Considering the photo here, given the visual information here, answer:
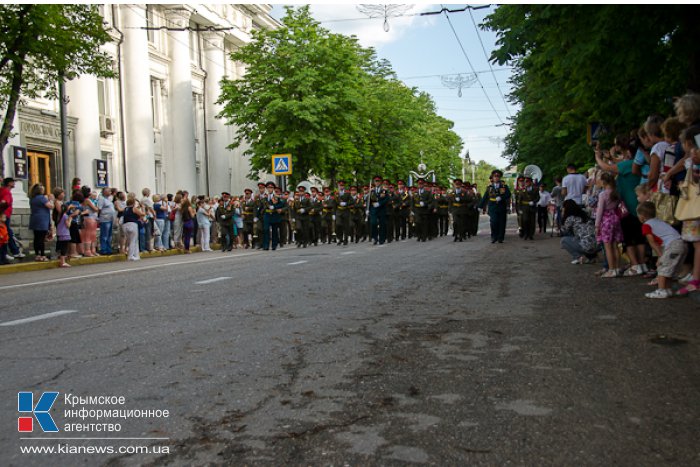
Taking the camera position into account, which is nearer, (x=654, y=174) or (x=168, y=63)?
(x=654, y=174)

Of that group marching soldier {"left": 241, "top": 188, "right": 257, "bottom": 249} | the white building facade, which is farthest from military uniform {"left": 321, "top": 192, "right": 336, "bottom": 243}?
the white building facade

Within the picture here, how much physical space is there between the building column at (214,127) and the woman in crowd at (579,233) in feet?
113

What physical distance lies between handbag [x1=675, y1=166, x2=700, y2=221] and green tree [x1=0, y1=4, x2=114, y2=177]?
15.5 m

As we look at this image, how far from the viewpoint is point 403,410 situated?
4.00 m

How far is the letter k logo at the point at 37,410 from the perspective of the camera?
12.5 ft

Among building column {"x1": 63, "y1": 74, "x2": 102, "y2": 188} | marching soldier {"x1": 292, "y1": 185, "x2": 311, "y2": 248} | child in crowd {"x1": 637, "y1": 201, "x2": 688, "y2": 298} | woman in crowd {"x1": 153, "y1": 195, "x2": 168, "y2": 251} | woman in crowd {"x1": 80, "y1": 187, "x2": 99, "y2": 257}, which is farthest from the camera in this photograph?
building column {"x1": 63, "y1": 74, "x2": 102, "y2": 188}

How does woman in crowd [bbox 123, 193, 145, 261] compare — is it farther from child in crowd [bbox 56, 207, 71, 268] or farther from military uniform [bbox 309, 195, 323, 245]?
military uniform [bbox 309, 195, 323, 245]

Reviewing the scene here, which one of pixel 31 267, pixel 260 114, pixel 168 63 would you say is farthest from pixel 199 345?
pixel 168 63

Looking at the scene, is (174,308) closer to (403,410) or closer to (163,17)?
(403,410)

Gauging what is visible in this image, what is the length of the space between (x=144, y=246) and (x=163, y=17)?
68.1ft

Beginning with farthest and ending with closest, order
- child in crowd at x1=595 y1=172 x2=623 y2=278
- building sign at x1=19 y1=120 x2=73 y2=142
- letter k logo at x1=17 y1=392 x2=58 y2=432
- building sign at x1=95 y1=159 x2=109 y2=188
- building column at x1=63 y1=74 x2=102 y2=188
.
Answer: building column at x1=63 y1=74 x2=102 y2=188 → building sign at x1=19 y1=120 x2=73 y2=142 → building sign at x1=95 y1=159 x2=109 y2=188 → child in crowd at x1=595 y1=172 x2=623 y2=278 → letter k logo at x1=17 y1=392 x2=58 y2=432

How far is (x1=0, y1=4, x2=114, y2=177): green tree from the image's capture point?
18.2 m

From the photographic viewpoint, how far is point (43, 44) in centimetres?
1870

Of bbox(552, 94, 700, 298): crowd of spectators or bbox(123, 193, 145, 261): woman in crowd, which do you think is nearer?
bbox(552, 94, 700, 298): crowd of spectators
